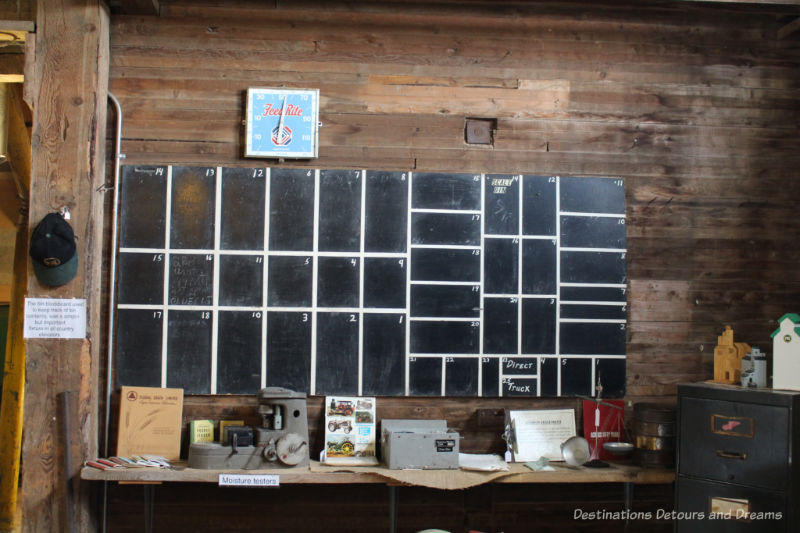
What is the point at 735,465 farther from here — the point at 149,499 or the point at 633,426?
the point at 149,499

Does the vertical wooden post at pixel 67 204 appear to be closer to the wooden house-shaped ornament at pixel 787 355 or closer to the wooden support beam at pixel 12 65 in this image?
the wooden support beam at pixel 12 65

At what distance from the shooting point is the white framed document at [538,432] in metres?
3.78

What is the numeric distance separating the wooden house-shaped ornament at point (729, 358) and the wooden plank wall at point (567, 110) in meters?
0.20

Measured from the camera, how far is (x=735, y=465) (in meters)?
3.22

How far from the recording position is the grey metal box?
3.48 metres

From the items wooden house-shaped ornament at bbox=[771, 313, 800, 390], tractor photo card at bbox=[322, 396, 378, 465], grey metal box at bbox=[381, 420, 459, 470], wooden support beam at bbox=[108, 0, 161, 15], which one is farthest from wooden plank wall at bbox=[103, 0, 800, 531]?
wooden house-shaped ornament at bbox=[771, 313, 800, 390]

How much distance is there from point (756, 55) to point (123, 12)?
3855 millimetres

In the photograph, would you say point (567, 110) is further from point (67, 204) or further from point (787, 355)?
point (67, 204)

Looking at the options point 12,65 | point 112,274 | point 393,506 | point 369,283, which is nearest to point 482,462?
point 393,506

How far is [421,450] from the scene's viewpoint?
349 cm

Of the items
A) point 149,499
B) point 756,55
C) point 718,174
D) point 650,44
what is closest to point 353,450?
point 149,499

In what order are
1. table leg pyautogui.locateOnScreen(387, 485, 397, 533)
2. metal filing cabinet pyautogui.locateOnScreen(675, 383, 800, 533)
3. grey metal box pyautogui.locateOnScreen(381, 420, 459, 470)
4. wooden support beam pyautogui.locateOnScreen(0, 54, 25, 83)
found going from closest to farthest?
metal filing cabinet pyautogui.locateOnScreen(675, 383, 800, 533), grey metal box pyautogui.locateOnScreen(381, 420, 459, 470), table leg pyautogui.locateOnScreen(387, 485, 397, 533), wooden support beam pyautogui.locateOnScreen(0, 54, 25, 83)

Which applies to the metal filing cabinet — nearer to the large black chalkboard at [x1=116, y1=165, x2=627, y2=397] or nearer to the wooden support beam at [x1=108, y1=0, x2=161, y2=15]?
the large black chalkboard at [x1=116, y1=165, x2=627, y2=397]

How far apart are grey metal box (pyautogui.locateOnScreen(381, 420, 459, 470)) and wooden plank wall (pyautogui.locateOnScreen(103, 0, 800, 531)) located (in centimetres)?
38
